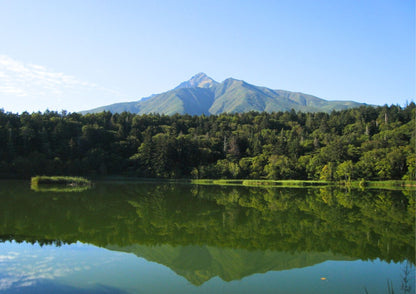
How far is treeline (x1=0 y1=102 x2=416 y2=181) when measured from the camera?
6473cm

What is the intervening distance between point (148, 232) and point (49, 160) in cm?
6087

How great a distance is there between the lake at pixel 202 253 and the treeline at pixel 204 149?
51212 millimetres

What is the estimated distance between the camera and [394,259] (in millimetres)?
Answer: 10945

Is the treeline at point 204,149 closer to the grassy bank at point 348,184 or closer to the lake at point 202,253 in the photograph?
the grassy bank at point 348,184

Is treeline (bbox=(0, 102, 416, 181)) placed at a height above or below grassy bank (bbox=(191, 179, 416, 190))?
above

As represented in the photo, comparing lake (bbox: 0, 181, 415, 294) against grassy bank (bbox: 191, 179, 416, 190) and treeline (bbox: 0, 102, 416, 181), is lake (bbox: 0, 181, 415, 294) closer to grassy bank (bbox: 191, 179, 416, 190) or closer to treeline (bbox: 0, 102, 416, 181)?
grassy bank (bbox: 191, 179, 416, 190)

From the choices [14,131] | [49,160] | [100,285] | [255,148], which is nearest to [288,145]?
[255,148]

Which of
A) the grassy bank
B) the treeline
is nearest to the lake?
the grassy bank

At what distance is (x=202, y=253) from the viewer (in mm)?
11375

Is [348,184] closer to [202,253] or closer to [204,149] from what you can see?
[204,149]

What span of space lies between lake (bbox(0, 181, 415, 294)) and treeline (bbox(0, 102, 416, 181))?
2016 inches

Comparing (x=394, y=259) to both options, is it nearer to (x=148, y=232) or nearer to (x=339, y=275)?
(x=339, y=275)

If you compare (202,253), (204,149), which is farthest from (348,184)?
(202,253)

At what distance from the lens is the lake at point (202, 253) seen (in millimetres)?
8578
